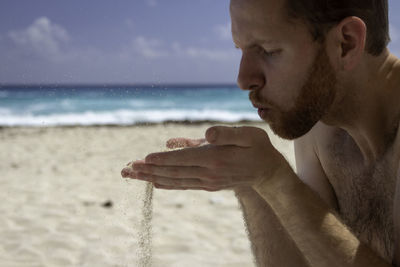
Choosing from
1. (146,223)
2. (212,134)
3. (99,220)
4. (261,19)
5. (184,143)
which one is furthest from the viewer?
(99,220)

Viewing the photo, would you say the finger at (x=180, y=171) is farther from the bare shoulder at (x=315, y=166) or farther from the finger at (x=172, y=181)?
the bare shoulder at (x=315, y=166)

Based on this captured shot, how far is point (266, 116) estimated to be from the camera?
1.45m

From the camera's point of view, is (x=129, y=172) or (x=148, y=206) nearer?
(x=129, y=172)

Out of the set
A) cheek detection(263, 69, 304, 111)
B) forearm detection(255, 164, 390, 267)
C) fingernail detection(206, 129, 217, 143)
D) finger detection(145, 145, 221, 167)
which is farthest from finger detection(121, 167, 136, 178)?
cheek detection(263, 69, 304, 111)

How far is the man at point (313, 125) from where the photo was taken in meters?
1.21

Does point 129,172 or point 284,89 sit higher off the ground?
point 284,89

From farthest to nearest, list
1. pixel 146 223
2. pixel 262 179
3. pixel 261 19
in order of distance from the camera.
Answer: pixel 146 223 → pixel 261 19 → pixel 262 179

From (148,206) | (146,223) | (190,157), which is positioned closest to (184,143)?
(190,157)

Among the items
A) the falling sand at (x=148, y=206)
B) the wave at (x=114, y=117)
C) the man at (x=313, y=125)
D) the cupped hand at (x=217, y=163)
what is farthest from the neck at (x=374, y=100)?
the wave at (x=114, y=117)

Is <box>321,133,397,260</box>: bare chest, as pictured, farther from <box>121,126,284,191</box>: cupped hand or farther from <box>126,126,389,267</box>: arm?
<box>121,126,284,191</box>: cupped hand

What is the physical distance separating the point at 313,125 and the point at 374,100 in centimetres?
22

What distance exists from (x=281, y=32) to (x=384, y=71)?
39cm

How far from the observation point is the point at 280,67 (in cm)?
138

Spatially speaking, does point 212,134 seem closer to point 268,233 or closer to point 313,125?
point 313,125
